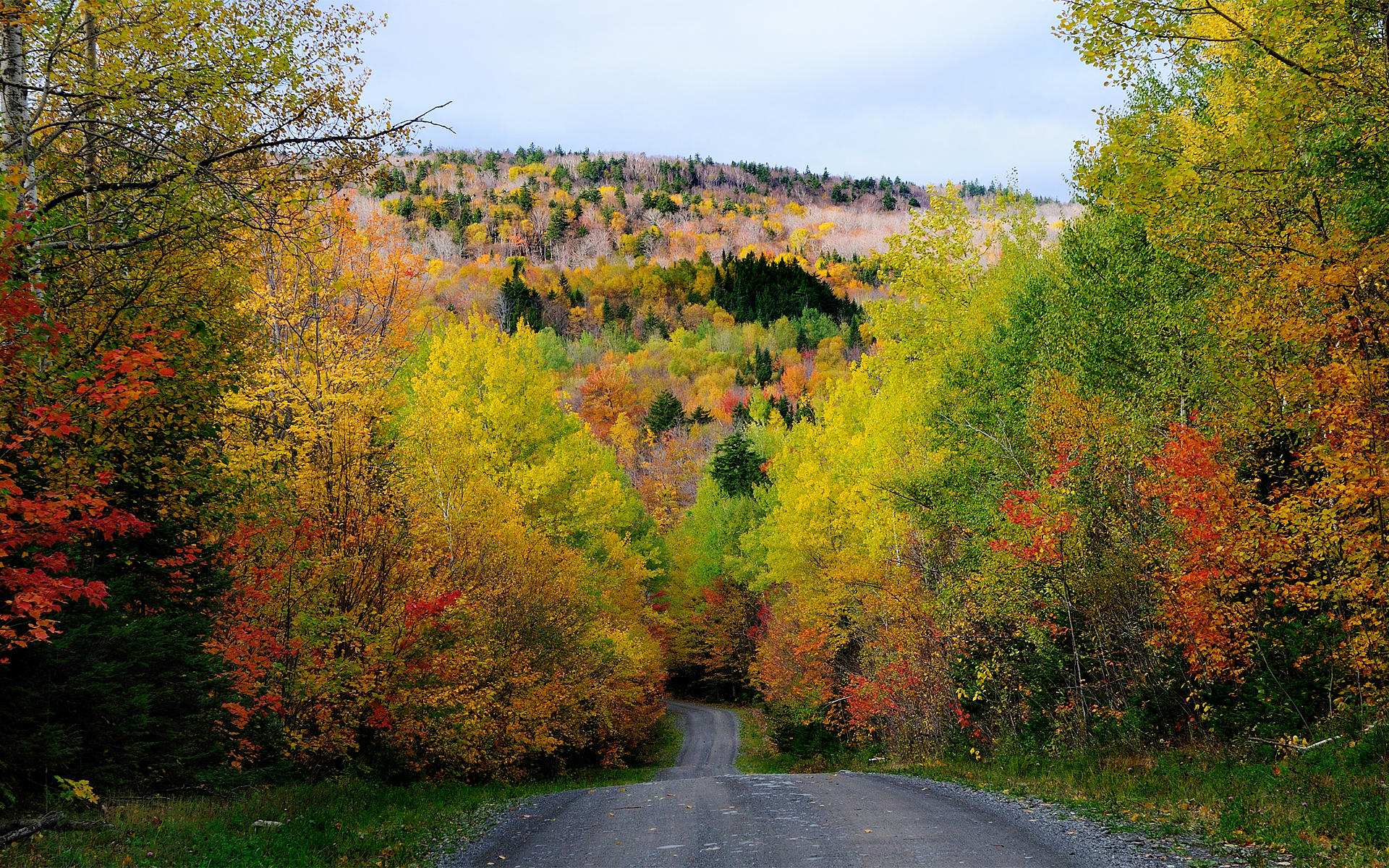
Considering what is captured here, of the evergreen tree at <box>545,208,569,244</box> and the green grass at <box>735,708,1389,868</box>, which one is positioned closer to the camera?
the green grass at <box>735,708,1389,868</box>

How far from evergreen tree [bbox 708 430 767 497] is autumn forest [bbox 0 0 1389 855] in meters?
22.6

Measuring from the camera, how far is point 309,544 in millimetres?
14867

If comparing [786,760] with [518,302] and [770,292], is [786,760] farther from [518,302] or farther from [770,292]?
[770,292]

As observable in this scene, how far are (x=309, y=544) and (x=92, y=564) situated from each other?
4.26 metres

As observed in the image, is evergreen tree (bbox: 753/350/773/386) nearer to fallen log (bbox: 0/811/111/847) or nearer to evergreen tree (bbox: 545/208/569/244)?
evergreen tree (bbox: 545/208/569/244)

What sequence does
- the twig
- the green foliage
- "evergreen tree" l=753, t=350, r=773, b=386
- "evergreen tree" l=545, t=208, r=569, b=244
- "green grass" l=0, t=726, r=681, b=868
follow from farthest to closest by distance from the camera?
"evergreen tree" l=545, t=208, r=569, b=244 < the green foliage < "evergreen tree" l=753, t=350, r=773, b=386 < the twig < "green grass" l=0, t=726, r=681, b=868

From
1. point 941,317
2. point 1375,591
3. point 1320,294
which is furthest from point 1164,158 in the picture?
point 941,317

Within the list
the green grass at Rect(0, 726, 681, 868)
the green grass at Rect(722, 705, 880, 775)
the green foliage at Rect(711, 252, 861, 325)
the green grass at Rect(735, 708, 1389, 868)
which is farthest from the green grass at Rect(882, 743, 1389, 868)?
the green foliage at Rect(711, 252, 861, 325)

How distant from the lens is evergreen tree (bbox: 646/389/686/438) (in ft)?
250

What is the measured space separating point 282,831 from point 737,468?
146 feet

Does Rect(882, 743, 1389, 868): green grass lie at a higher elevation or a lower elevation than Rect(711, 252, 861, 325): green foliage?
lower

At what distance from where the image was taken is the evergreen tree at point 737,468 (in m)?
53.5

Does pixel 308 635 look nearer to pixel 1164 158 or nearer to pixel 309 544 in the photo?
pixel 309 544

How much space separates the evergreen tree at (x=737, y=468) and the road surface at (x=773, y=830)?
3714 cm
